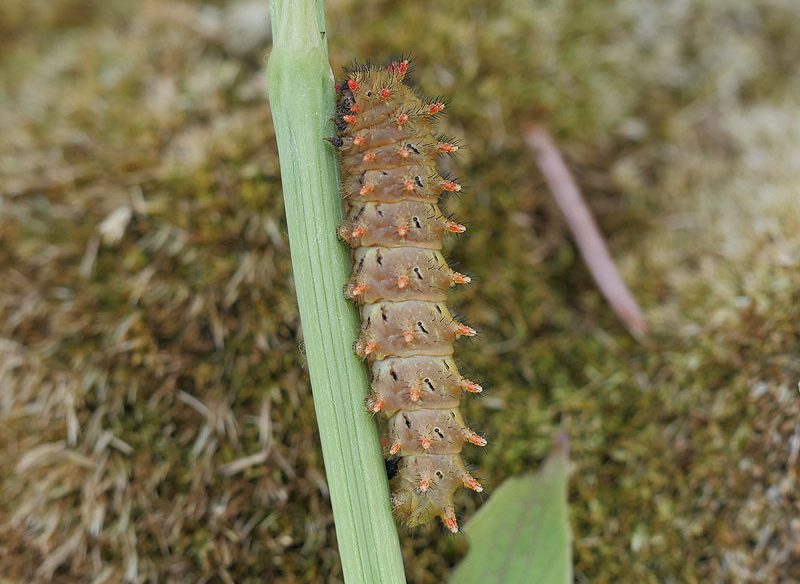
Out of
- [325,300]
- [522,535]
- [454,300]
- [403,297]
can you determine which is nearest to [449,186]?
[403,297]

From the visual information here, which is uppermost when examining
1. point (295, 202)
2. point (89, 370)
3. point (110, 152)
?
point (110, 152)

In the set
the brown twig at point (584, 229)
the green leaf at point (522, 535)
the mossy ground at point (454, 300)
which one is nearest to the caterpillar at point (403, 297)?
the green leaf at point (522, 535)

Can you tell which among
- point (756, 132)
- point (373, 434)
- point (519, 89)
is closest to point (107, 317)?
point (373, 434)

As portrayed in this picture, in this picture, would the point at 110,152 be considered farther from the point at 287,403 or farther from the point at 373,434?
the point at 373,434

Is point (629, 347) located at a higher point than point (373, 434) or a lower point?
higher

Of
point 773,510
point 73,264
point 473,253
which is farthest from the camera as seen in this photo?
point 473,253

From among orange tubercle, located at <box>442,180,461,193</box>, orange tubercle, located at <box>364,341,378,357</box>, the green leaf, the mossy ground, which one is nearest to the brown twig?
the mossy ground

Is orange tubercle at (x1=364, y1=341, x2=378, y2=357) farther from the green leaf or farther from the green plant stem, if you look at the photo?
the green leaf

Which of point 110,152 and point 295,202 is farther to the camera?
point 110,152
